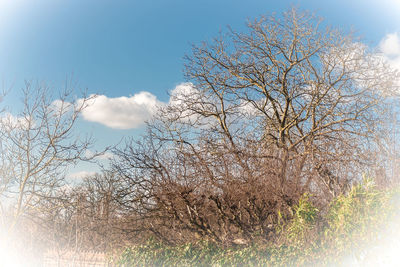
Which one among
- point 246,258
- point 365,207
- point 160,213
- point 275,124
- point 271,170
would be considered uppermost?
point 275,124

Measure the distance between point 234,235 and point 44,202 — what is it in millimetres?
4554

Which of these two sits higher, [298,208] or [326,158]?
[326,158]

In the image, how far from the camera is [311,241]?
5.54 metres

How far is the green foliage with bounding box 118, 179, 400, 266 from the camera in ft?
16.2

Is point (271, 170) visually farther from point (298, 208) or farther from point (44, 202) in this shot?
point (44, 202)

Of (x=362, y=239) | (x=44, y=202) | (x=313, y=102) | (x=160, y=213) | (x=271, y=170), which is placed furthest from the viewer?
(x=313, y=102)

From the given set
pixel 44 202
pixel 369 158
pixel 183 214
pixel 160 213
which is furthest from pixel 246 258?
pixel 44 202

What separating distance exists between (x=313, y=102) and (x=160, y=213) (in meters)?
5.63

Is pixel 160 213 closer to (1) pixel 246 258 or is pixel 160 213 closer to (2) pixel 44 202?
(1) pixel 246 258

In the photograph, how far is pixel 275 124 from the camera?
435 inches

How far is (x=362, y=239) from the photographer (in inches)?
194

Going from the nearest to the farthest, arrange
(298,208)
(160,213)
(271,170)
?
(298,208)
(271,170)
(160,213)

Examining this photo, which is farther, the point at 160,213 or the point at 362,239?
the point at 160,213

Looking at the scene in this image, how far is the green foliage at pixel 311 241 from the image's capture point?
4941 mm
